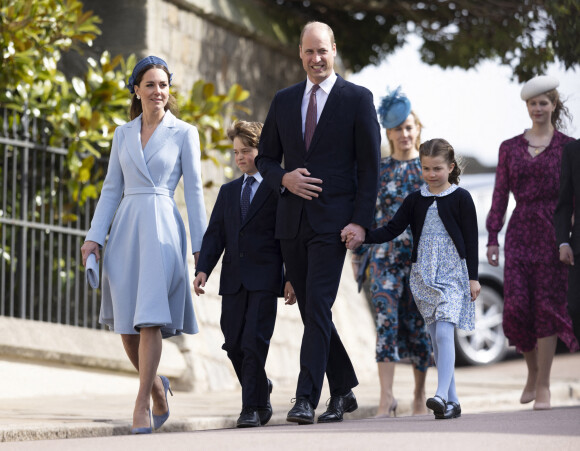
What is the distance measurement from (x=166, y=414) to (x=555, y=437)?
7.63ft

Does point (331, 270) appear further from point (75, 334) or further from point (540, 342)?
point (75, 334)

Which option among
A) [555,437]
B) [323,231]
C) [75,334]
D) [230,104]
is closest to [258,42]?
[230,104]

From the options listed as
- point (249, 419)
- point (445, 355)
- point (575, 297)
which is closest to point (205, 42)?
point (575, 297)

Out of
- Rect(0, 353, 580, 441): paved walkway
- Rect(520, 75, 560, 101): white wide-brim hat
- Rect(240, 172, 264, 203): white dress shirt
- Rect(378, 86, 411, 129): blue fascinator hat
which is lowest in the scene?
Rect(0, 353, 580, 441): paved walkway

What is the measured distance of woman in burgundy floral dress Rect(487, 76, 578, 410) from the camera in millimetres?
8031

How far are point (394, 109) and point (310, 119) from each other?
5.86ft

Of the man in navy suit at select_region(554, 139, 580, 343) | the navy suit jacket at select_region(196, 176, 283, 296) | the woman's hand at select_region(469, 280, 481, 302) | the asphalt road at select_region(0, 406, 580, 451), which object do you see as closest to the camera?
the asphalt road at select_region(0, 406, 580, 451)

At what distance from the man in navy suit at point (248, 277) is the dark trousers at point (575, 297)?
5.44 ft

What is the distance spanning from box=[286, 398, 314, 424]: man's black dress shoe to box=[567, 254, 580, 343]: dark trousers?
1.82m

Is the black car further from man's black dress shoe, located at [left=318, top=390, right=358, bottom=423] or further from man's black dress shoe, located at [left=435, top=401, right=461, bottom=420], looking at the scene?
man's black dress shoe, located at [left=318, top=390, right=358, bottom=423]

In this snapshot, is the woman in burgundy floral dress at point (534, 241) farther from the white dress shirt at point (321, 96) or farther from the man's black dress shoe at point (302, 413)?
the man's black dress shoe at point (302, 413)

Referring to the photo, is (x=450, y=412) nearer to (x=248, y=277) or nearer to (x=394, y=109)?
(x=248, y=277)

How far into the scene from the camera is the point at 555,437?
5.43 metres

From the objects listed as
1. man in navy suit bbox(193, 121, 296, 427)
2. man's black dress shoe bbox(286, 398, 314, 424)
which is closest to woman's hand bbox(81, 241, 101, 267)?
man in navy suit bbox(193, 121, 296, 427)
